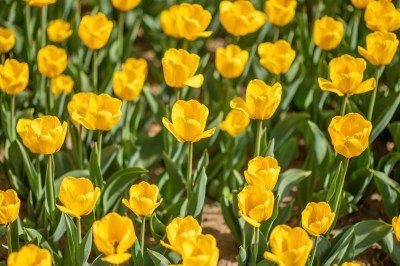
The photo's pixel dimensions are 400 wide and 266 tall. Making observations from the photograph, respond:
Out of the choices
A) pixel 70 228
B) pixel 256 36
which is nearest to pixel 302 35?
pixel 256 36

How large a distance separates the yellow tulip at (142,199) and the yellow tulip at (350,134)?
577 mm

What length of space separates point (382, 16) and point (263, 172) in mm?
1073

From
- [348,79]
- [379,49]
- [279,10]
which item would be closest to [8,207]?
[348,79]

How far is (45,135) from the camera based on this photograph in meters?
2.09

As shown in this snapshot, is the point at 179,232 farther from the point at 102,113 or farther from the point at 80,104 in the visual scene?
the point at 80,104

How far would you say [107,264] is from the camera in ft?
6.91

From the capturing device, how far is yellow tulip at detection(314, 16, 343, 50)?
9.05 feet

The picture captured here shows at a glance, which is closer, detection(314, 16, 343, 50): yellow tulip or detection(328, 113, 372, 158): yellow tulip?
detection(328, 113, 372, 158): yellow tulip

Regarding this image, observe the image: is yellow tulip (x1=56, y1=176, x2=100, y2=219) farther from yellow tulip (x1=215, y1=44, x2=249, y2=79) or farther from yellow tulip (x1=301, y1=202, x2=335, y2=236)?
yellow tulip (x1=215, y1=44, x2=249, y2=79)

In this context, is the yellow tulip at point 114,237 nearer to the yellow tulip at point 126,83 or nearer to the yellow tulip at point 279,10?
the yellow tulip at point 126,83

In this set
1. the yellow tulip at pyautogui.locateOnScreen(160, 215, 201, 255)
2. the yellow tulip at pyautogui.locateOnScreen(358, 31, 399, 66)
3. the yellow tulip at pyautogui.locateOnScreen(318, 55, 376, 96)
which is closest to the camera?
the yellow tulip at pyautogui.locateOnScreen(160, 215, 201, 255)

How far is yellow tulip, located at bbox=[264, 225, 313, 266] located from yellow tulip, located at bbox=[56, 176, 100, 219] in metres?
0.53

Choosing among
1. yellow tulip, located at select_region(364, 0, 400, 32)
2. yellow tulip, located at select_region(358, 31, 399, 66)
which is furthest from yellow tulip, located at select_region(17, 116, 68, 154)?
yellow tulip, located at select_region(364, 0, 400, 32)

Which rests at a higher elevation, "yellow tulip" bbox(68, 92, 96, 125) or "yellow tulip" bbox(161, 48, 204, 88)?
"yellow tulip" bbox(161, 48, 204, 88)
